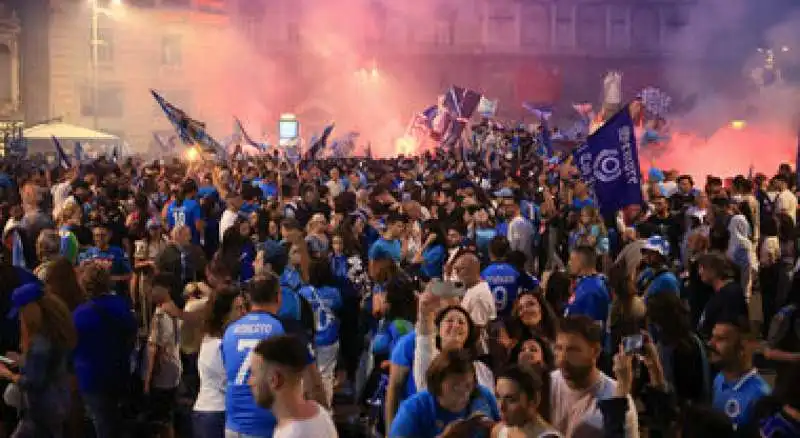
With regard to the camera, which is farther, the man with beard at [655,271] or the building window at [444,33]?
the building window at [444,33]

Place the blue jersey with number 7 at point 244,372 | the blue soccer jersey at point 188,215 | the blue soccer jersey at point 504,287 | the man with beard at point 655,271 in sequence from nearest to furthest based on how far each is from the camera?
the blue jersey with number 7 at point 244,372, the blue soccer jersey at point 504,287, the man with beard at point 655,271, the blue soccer jersey at point 188,215

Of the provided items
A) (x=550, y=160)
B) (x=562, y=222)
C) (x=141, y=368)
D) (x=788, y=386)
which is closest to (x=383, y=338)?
(x=141, y=368)

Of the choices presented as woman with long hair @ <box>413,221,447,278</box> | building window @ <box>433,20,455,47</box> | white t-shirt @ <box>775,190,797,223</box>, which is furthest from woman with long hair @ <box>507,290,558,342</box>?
building window @ <box>433,20,455,47</box>

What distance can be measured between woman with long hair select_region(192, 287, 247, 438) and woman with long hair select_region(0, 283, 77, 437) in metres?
0.86

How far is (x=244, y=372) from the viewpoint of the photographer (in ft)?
19.5

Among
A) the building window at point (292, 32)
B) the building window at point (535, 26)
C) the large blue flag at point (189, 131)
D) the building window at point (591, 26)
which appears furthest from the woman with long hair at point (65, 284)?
the building window at point (591, 26)

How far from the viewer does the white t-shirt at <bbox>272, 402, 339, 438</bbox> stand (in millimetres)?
4559

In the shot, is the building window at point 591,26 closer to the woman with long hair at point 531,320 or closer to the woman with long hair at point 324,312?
the woman with long hair at point 324,312

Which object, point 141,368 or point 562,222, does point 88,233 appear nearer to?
point 141,368

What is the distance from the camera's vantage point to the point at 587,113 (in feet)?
160

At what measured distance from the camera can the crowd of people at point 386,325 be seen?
500cm

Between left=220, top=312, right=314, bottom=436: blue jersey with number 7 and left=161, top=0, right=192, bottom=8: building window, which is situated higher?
left=161, top=0, right=192, bottom=8: building window

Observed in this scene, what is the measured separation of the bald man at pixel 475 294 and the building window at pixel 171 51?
59580 millimetres

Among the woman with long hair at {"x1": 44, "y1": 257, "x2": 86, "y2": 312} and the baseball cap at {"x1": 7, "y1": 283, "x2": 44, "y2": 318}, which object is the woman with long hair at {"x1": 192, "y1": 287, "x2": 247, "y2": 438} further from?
the woman with long hair at {"x1": 44, "y1": 257, "x2": 86, "y2": 312}
